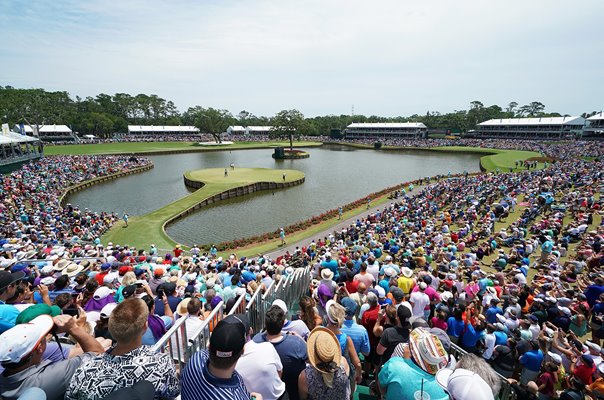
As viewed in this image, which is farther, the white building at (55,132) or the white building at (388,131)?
the white building at (388,131)

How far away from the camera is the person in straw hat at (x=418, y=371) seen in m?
3.42

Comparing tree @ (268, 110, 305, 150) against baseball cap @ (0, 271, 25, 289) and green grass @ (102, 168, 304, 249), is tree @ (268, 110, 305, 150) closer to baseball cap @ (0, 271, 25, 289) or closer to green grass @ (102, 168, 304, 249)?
green grass @ (102, 168, 304, 249)

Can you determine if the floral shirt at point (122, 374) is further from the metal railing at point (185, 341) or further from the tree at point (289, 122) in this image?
the tree at point (289, 122)

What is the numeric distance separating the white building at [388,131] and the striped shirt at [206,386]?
399ft

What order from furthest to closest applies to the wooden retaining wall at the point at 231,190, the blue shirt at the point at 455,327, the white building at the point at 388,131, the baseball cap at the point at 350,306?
the white building at the point at 388,131, the wooden retaining wall at the point at 231,190, the blue shirt at the point at 455,327, the baseball cap at the point at 350,306

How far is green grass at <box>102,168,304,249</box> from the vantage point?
22281 mm

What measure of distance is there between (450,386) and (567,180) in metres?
35.9

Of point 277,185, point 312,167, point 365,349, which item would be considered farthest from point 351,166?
point 365,349

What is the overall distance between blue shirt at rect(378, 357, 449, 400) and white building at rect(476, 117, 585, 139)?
4530 inches

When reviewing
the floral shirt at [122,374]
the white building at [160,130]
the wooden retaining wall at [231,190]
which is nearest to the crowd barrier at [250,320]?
the floral shirt at [122,374]

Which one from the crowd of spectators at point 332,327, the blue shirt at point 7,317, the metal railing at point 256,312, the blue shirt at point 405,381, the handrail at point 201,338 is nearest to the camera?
the crowd of spectators at point 332,327

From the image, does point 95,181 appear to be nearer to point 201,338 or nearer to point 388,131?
point 201,338

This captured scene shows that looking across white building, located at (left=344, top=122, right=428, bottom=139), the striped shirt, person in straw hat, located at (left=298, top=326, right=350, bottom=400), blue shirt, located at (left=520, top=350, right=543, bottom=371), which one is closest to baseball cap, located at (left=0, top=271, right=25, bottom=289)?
the striped shirt

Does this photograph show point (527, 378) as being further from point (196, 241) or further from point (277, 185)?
point (277, 185)
